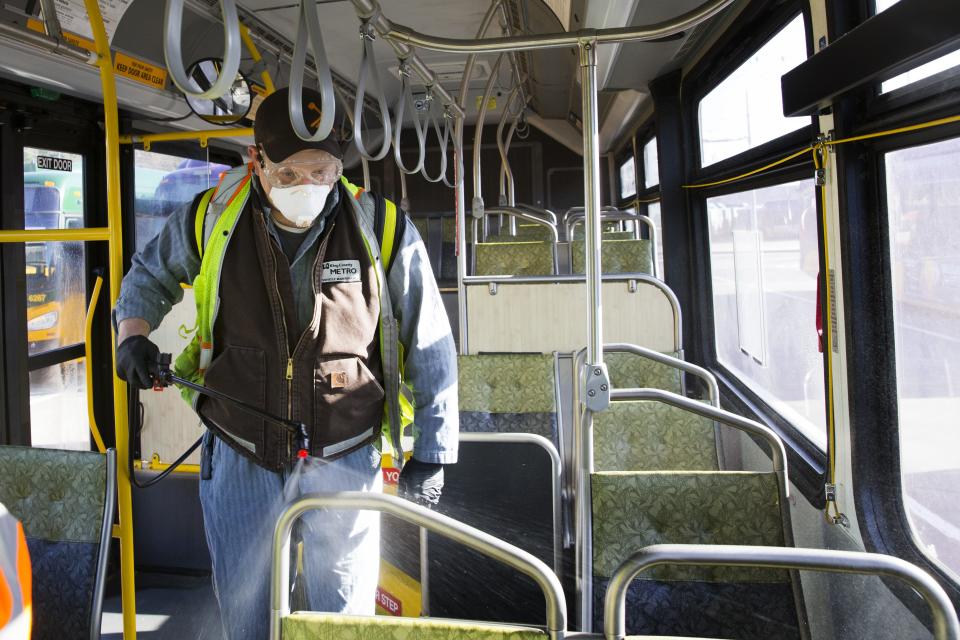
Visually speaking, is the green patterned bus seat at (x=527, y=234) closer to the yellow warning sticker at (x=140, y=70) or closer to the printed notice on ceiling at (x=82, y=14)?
the yellow warning sticker at (x=140, y=70)

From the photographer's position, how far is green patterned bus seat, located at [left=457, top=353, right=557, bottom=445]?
3.27 metres

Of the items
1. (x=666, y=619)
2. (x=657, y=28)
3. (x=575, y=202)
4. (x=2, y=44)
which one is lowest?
(x=666, y=619)

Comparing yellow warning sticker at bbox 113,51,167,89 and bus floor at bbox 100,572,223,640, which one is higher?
yellow warning sticker at bbox 113,51,167,89

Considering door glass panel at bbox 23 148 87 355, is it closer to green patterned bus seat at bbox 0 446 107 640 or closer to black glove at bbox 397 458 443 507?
green patterned bus seat at bbox 0 446 107 640

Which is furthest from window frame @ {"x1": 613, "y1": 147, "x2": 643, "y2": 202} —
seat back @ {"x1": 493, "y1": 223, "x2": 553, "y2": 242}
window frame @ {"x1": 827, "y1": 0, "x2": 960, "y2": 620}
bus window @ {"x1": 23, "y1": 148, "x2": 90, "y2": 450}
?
window frame @ {"x1": 827, "y1": 0, "x2": 960, "y2": 620}

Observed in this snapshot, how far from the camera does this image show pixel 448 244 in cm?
908

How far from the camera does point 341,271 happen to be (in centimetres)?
161

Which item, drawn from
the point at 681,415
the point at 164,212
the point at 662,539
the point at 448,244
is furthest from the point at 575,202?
the point at 662,539

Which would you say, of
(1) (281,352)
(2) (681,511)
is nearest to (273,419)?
(1) (281,352)

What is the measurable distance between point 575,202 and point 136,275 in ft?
28.5

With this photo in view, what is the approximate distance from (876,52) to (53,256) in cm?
333

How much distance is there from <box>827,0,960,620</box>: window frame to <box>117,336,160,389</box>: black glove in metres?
1.70

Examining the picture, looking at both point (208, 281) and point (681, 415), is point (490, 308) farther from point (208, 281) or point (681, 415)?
point (208, 281)

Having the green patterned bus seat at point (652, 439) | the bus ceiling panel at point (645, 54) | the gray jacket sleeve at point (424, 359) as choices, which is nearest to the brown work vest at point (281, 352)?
the gray jacket sleeve at point (424, 359)
